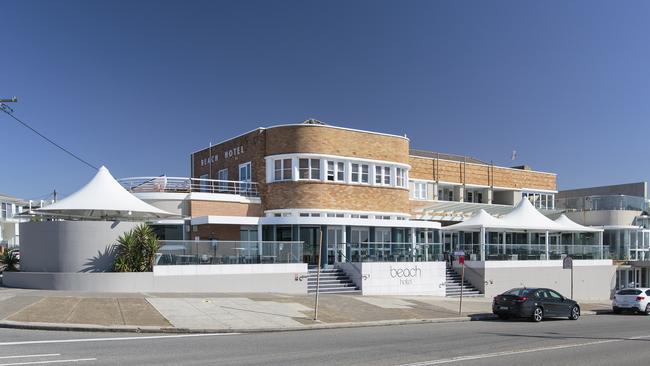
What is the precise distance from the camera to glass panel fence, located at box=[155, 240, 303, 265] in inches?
983

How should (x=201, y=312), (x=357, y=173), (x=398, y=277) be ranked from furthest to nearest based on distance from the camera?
(x=357, y=173) < (x=398, y=277) < (x=201, y=312)

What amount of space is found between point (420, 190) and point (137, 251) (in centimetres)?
2413

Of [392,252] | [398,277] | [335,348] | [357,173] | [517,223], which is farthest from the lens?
[517,223]

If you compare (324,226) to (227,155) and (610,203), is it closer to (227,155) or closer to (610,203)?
(227,155)

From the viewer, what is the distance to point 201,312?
1956 centimetres

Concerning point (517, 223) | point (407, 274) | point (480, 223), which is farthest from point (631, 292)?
point (407, 274)

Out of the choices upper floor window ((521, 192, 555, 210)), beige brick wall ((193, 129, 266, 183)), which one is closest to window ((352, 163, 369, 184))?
beige brick wall ((193, 129, 266, 183))

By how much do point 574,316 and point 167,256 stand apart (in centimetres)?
1638

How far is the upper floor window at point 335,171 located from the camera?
3500cm

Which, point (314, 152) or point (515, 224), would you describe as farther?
point (515, 224)

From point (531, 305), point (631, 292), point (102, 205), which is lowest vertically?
point (631, 292)

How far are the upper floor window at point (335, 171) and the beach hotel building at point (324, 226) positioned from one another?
0.21ft

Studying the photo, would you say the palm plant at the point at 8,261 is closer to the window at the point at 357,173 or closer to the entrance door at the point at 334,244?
the entrance door at the point at 334,244

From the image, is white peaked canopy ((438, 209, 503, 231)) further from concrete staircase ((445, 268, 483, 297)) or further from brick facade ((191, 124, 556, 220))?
brick facade ((191, 124, 556, 220))
